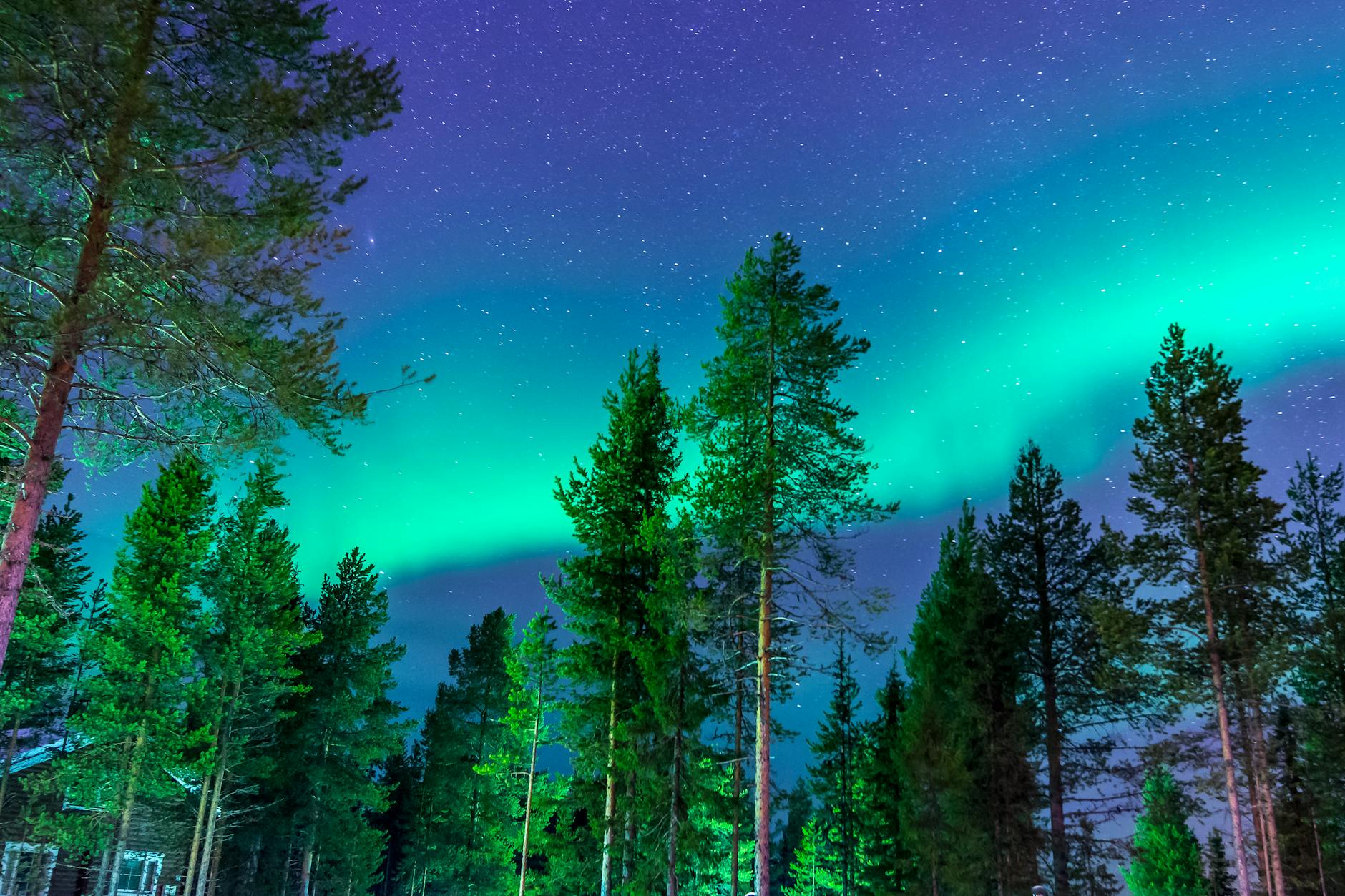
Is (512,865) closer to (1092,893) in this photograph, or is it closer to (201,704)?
(201,704)

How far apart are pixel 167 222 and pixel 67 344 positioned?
2157 mm

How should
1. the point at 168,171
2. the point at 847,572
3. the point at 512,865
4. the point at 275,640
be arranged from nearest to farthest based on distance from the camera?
1. the point at 168,171
2. the point at 847,572
3. the point at 275,640
4. the point at 512,865

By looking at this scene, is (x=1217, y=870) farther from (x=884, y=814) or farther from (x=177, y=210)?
(x=177, y=210)

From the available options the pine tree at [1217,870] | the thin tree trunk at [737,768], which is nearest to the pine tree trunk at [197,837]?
the thin tree trunk at [737,768]

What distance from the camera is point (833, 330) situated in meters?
19.7

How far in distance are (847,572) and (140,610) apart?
788 inches

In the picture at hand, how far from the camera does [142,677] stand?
2420 centimetres

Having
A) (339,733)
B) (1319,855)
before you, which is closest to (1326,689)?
(1319,855)

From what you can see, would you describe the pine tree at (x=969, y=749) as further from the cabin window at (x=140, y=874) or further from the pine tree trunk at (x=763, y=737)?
the cabin window at (x=140, y=874)

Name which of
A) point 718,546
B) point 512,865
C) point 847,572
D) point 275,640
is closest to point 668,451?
point 718,546

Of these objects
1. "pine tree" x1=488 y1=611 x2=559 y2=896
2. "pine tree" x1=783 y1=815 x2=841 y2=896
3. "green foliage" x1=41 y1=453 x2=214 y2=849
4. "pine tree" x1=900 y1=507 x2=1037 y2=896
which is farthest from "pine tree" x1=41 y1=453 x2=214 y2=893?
"pine tree" x1=783 y1=815 x2=841 y2=896

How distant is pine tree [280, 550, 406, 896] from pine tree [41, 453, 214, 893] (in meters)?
5.73

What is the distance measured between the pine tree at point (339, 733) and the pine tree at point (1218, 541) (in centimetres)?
2738

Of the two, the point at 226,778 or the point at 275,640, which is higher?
the point at 275,640
